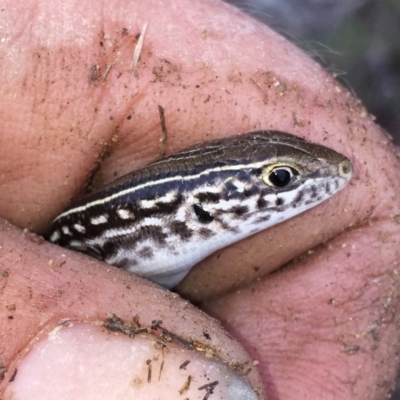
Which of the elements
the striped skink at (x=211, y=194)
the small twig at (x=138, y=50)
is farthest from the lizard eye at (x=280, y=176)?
the small twig at (x=138, y=50)

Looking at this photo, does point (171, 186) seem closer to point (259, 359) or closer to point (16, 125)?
point (16, 125)

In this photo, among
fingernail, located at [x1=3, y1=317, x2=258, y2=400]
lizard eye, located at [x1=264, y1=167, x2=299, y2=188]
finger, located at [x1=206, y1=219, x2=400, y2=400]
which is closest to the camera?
fingernail, located at [x1=3, y1=317, x2=258, y2=400]

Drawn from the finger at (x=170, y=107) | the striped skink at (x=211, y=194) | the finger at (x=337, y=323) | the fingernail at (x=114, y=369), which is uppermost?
the finger at (x=170, y=107)

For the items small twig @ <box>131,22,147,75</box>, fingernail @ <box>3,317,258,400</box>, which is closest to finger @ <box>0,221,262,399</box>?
fingernail @ <box>3,317,258,400</box>

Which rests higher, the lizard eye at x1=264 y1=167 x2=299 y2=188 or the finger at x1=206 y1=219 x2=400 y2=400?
the lizard eye at x1=264 y1=167 x2=299 y2=188

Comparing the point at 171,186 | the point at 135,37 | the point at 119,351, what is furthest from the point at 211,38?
the point at 119,351

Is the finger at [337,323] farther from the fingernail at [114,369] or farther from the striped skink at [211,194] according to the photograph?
the fingernail at [114,369]

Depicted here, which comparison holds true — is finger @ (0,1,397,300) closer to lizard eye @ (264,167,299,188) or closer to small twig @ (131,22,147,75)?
small twig @ (131,22,147,75)
